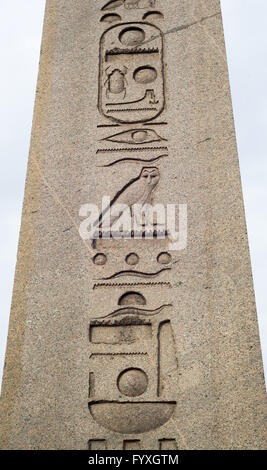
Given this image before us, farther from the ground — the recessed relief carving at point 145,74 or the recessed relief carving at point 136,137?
the recessed relief carving at point 145,74

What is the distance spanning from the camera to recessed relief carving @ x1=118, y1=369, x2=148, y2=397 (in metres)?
3.10

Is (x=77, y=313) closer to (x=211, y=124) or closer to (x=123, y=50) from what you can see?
(x=211, y=124)

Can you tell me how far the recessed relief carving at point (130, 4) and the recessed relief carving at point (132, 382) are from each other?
2450 mm

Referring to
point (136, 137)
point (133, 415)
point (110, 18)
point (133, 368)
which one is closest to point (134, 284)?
point (133, 368)

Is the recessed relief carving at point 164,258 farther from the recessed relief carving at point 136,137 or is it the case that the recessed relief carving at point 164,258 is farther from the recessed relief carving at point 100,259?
the recessed relief carving at point 136,137

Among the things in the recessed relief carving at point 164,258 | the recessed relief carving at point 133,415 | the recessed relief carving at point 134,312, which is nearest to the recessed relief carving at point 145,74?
the recessed relief carving at point 164,258

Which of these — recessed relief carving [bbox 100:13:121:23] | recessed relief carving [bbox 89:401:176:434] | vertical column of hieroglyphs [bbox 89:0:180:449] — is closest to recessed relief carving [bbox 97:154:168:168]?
vertical column of hieroglyphs [bbox 89:0:180:449]

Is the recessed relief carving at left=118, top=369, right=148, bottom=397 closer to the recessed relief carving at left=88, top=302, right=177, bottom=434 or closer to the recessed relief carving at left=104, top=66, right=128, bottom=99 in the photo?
the recessed relief carving at left=88, top=302, right=177, bottom=434

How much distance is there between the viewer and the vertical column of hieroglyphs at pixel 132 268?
3076 mm

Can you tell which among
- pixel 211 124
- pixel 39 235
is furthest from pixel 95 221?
pixel 211 124

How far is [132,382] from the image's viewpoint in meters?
3.12

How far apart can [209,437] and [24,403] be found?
88cm

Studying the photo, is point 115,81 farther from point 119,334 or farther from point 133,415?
point 133,415

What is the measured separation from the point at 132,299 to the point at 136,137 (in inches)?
39.1
